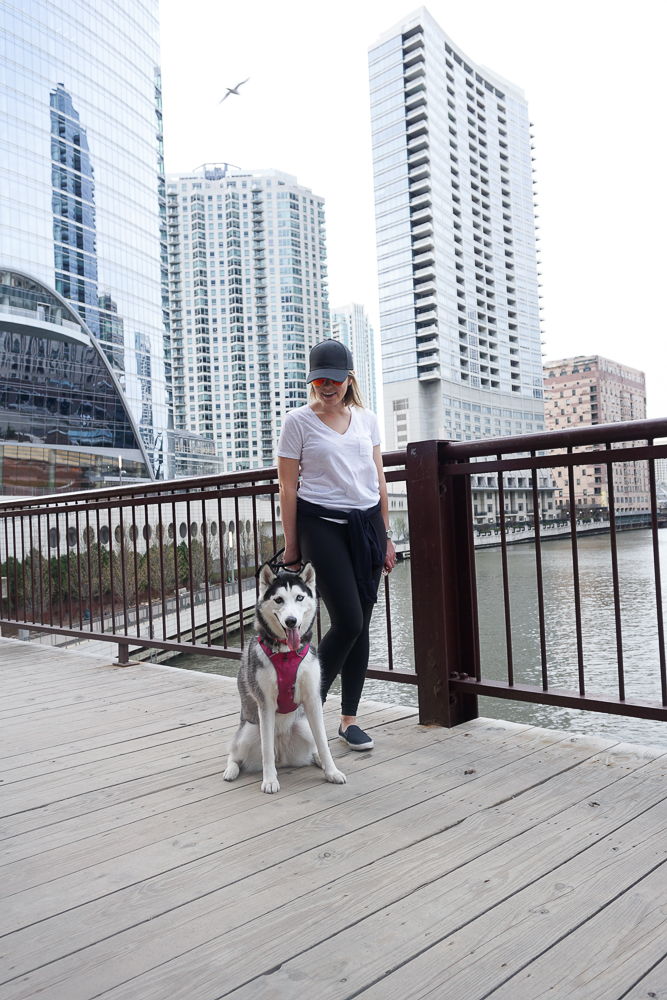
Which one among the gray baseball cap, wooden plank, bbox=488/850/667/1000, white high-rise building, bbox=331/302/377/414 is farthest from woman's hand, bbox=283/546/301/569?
white high-rise building, bbox=331/302/377/414

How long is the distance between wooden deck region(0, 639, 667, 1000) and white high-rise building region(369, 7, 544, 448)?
8106 cm

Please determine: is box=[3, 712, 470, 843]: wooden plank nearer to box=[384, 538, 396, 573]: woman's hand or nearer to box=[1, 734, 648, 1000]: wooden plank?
box=[1, 734, 648, 1000]: wooden plank

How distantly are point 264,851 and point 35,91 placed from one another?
68.1 meters

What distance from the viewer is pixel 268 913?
1.45 m

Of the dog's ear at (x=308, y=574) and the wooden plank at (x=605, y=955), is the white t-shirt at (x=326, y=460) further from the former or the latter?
the wooden plank at (x=605, y=955)

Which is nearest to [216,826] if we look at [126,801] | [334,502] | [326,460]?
[126,801]

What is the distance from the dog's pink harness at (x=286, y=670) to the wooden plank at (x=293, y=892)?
405mm

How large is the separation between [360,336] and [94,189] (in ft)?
330

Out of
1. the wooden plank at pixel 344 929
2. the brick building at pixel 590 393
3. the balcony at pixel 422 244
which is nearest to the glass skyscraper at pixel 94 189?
the balcony at pixel 422 244

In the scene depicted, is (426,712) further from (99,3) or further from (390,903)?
(99,3)

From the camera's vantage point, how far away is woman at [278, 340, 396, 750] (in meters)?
2.49

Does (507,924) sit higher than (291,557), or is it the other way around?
(291,557)

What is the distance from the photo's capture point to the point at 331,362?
249 cm

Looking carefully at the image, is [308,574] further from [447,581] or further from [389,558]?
[447,581]
